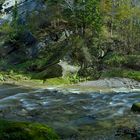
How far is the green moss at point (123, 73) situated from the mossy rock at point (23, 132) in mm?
20016

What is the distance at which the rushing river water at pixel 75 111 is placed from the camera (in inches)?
499

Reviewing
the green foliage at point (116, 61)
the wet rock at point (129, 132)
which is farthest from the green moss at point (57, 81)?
the wet rock at point (129, 132)

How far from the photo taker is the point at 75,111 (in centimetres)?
1655

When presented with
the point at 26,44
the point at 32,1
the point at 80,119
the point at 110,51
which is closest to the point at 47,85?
the point at 110,51

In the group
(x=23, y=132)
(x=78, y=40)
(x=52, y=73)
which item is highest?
(x=78, y=40)

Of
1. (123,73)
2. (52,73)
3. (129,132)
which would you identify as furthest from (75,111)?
(52,73)

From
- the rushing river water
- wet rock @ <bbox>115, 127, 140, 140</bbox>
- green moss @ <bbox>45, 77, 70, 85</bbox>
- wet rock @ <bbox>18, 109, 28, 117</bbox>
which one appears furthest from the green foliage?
wet rock @ <bbox>115, 127, 140, 140</bbox>

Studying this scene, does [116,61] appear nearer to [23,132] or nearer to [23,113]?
[23,113]

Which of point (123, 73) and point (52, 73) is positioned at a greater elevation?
point (52, 73)

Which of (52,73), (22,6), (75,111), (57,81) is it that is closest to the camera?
(75,111)

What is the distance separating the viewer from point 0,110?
55.0 feet

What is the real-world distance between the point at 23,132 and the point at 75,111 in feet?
23.7

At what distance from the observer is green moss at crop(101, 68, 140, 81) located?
2940cm

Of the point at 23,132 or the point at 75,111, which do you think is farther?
the point at 75,111
